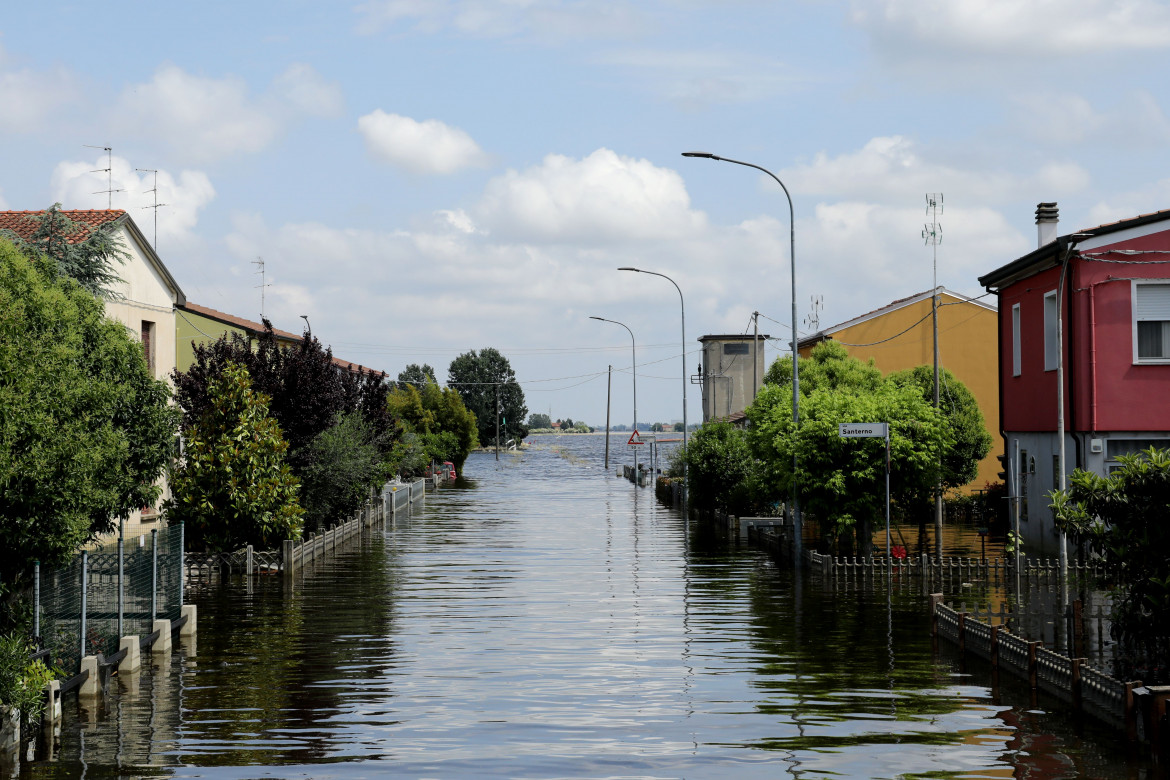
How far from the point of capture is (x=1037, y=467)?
1316 inches

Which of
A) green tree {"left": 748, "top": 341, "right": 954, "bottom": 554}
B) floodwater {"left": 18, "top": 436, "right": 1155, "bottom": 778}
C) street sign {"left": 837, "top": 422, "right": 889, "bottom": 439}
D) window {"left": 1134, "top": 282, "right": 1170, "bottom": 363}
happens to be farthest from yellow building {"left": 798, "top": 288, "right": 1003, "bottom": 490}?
floodwater {"left": 18, "top": 436, "right": 1155, "bottom": 778}

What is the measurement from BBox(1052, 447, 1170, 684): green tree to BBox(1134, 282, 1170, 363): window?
14.6 metres

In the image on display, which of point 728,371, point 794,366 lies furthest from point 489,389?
point 794,366

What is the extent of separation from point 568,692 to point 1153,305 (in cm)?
1967

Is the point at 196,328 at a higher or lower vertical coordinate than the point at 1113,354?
higher

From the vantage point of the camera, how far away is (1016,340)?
35250 millimetres

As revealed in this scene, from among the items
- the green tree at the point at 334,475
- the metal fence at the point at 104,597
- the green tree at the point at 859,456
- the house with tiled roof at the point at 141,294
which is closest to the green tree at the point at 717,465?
the green tree at the point at 334,475

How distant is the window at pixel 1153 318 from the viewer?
96.0ft

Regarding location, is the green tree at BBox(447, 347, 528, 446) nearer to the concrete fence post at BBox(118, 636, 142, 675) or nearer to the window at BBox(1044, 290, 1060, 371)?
the window at BBox(1044, 290, 1060, 371)

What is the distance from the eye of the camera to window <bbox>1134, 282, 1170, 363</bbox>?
1152 inches

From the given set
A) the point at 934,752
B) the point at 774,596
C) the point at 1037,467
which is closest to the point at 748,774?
the point at 934,752

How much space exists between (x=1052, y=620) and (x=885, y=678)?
19.6 ft

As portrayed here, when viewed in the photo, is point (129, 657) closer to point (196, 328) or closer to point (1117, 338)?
point (1117, 338)

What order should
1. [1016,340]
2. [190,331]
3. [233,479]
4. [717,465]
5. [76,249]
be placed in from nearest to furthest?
[76,249]
[233,479]
[1016,340]
[717,465]
[190,331]
